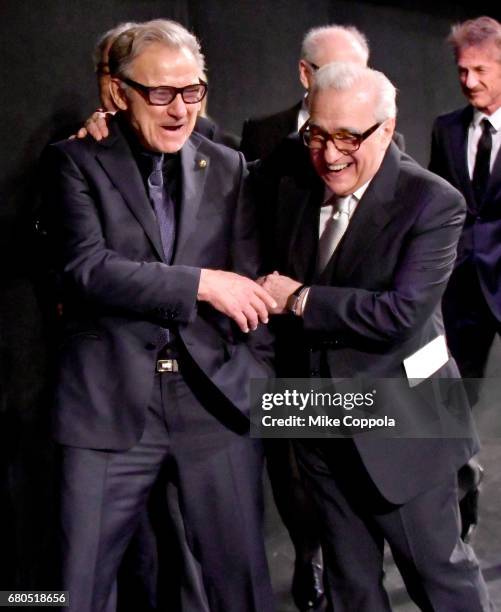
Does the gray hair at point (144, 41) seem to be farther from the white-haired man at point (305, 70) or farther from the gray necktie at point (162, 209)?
the white-haired man at point (305, 70)

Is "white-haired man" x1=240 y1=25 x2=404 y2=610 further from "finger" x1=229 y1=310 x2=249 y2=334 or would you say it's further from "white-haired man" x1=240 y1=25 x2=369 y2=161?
"finger" x1=229 y1=310 x2=249 y2=334

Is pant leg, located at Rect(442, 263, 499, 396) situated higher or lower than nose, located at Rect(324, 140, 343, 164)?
lower

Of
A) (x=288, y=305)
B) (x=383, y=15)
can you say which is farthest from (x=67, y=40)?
(x=383, y=15)

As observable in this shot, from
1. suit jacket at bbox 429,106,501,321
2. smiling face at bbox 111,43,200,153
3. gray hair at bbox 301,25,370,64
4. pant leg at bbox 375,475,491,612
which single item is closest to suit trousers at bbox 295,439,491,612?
pant leg at bbox 375,475,491,612

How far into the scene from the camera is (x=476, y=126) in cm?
341

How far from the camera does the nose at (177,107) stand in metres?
1.93

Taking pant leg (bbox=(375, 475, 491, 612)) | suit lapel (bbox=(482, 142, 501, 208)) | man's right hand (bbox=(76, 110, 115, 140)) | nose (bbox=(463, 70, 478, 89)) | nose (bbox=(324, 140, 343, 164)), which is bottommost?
pant leg (bbox=(375, 475, 491, 612))

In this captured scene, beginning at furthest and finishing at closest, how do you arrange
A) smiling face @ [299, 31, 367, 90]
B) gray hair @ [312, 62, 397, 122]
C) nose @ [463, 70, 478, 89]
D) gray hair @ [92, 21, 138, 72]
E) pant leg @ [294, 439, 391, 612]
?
→ nose @ [463, 70, 478, 89] < smiling face @ [299, 31, 367, 90] < gray hair @ [92, 21, 138, 72] < pant leg @ [294, 439, 391, 612] < gray hair @ [312, 62, 397, 122]

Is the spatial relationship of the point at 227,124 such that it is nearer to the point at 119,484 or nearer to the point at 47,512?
the point at 47,512

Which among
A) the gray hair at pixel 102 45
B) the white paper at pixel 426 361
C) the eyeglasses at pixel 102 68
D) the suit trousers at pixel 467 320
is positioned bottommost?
the suit trousers at pixel 467 320

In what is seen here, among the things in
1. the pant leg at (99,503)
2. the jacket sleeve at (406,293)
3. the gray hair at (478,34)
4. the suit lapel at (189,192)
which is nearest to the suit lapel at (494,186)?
the gray hair at (478,34)

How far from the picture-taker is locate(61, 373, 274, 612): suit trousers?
2.01 metres

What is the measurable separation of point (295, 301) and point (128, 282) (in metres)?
0.39

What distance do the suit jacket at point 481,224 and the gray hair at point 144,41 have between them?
166 cm
